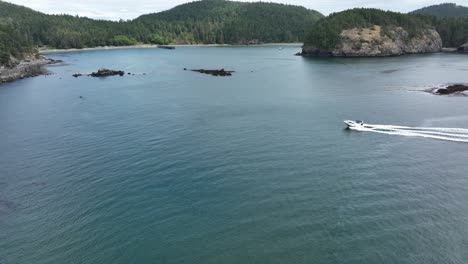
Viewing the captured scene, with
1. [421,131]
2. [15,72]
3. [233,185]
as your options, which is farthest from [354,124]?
[15,72]

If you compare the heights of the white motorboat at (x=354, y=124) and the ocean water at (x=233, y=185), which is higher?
the white motorboat at (x=354, y=124)

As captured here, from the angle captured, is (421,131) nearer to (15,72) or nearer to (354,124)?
(354,124)

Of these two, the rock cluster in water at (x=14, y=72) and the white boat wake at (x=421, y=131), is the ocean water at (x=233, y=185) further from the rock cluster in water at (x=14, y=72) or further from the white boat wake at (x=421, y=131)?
the rock cluster in water at (x=14, y=72)

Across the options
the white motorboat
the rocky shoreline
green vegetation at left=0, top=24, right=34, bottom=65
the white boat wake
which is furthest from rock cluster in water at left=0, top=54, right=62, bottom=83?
the white boat wake

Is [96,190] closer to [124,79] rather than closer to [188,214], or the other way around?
[188,214]

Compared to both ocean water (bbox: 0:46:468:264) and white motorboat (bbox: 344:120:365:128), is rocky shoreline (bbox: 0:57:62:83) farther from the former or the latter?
white motorboat (bbox: 344:120:365:128)

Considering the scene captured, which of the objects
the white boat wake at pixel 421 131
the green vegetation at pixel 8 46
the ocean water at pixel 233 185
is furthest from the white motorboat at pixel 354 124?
the green vegetation at pixel 8 46

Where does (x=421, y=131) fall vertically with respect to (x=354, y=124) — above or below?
below
